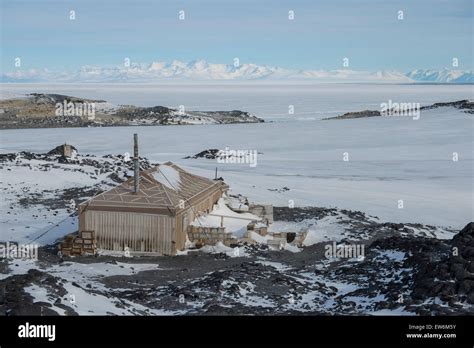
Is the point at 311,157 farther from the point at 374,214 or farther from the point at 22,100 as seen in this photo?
the point at 22,100

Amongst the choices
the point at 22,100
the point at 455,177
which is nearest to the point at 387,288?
the point at 455,177

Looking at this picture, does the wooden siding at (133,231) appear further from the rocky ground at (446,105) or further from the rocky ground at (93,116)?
the rocky ground at (446,105)

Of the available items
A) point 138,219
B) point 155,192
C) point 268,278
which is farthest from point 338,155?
point 268,278

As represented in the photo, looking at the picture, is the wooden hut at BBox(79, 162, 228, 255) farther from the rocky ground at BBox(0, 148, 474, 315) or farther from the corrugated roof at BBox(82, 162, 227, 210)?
the rocky ground at BBox(0, 148, 474, 315)

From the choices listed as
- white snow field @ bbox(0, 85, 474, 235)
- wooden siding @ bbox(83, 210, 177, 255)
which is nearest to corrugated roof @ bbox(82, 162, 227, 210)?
wooden siding @ bbox(83, 210, 177, 255)

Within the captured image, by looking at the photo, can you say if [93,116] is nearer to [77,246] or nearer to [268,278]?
[77,246]

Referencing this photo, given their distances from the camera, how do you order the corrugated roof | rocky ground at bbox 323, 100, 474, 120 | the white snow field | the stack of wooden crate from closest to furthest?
the stack of wooden crate → the corrugated roof → the white snow field → rocky ground at bbox 323, 100, 474, 120
